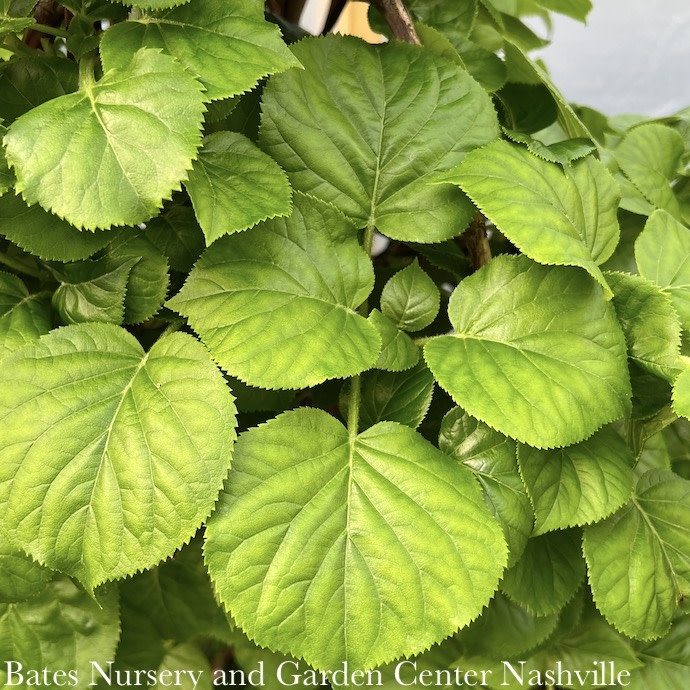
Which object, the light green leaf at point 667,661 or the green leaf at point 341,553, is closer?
the green leaf at point 341,553

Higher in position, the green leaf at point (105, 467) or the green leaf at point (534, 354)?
the green leaf at point (534, 354)

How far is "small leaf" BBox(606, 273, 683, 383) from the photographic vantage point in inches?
17.4

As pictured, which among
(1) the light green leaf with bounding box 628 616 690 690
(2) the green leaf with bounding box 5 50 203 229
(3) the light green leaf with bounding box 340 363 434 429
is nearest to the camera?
(2) the green leaf with bounding box 5 50 203 229

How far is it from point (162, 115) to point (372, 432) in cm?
23

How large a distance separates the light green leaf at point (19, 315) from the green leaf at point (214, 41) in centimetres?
17

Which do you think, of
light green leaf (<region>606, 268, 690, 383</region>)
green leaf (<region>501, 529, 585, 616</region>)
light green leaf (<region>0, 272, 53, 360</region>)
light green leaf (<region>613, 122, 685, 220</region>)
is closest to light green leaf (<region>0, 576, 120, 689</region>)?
light green leaf (<region>0, 272, 53, 360</region>)

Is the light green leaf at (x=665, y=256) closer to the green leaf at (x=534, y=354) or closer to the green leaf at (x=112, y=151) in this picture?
the green leaf at (x=534, y=354)

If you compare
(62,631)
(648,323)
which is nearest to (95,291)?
(62,631)

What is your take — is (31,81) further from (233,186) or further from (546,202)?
(546,202)

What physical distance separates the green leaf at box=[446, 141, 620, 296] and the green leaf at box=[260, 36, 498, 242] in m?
0.03

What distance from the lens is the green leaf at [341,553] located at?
1.27 feet

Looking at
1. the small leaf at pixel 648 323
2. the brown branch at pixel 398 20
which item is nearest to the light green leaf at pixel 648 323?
the small leaf at pixel 648 323

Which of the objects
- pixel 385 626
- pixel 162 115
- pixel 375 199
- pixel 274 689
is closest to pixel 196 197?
pixel 162 115

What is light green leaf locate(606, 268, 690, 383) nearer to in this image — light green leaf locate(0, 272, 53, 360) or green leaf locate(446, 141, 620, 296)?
green leaf locate(446, 141, 620, 296)
